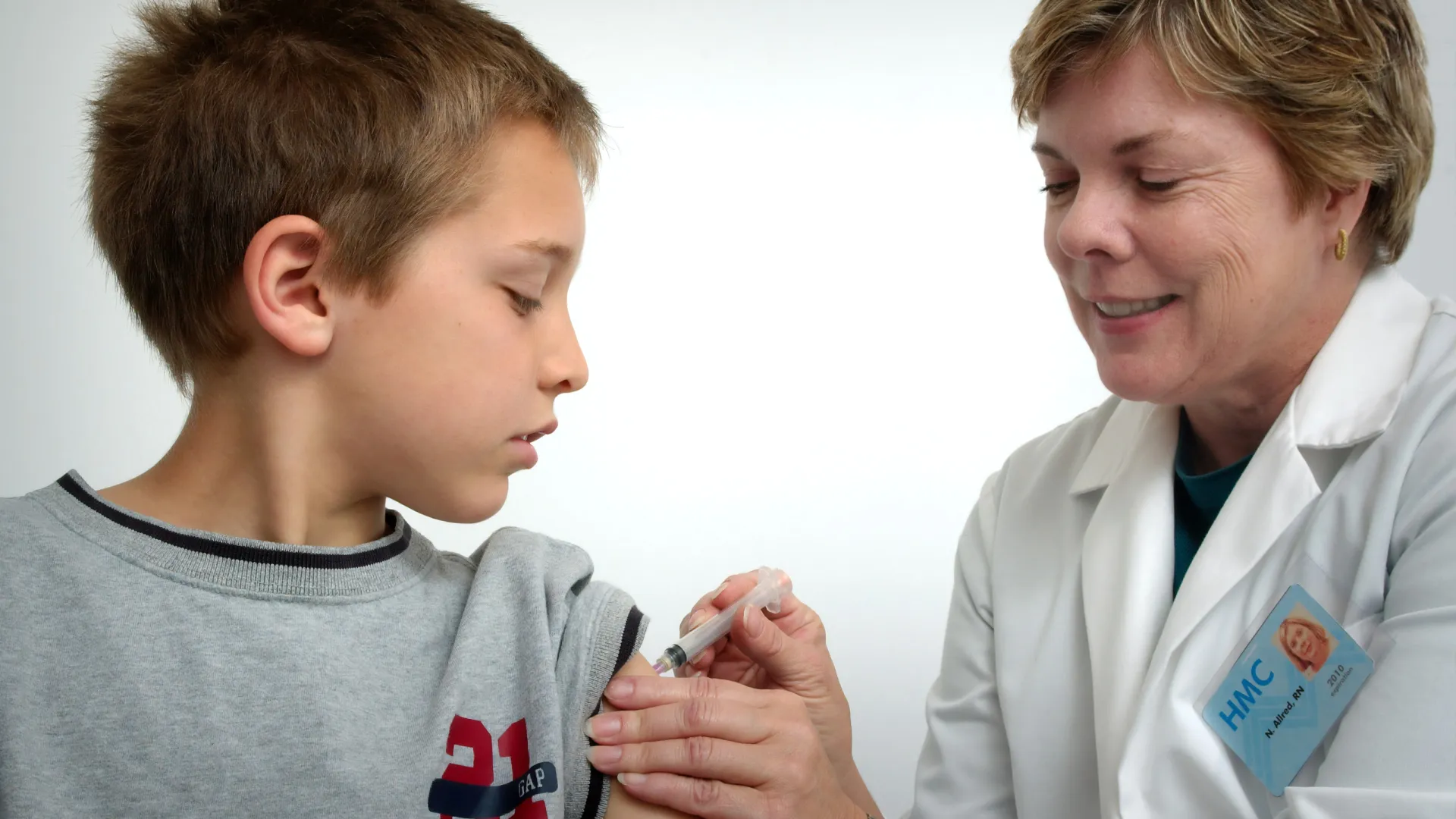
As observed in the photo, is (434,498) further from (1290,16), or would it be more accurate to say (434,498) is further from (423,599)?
(1290,16)

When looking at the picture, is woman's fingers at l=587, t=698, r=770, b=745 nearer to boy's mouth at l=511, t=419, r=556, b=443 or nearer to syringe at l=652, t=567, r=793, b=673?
syringe at l=652, t=567, r=793, b=673

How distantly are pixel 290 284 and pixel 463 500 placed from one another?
10.4 inches

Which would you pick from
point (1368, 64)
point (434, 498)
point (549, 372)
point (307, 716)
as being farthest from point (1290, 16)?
point (307, 716)

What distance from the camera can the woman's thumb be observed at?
1351 millimetres

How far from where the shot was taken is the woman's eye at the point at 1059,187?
1459 millimetres

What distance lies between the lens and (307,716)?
1.07m

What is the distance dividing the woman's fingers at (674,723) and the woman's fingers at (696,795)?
0.13 feet

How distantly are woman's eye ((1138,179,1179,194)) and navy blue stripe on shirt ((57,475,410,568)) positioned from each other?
94 centimetres

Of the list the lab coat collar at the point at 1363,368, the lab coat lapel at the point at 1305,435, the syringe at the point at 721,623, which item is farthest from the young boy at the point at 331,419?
the lab coat collar at the point at 1363,368

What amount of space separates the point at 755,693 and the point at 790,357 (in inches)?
52.9

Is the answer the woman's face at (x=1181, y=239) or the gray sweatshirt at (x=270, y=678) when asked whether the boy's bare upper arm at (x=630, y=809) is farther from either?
the woman's face at (x=1181, y=239)

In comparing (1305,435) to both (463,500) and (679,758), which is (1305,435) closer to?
(679,758)

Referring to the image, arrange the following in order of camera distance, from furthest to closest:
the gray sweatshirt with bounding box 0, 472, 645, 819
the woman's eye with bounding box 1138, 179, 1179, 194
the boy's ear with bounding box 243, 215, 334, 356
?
the woman's eye with bounding box 1138, 179, 1179, 194, the boy's ear with bounding box 243, 215, 334, 356, the gray sweatshirt with bounding box 0, 472, 645, 819

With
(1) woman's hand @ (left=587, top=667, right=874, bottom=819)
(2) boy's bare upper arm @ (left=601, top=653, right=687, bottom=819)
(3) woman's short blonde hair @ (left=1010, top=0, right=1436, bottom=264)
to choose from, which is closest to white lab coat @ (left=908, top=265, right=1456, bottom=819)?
(3) woman's short blonde hair @ (left=1010, top=0, right=1436, bottom=264)
